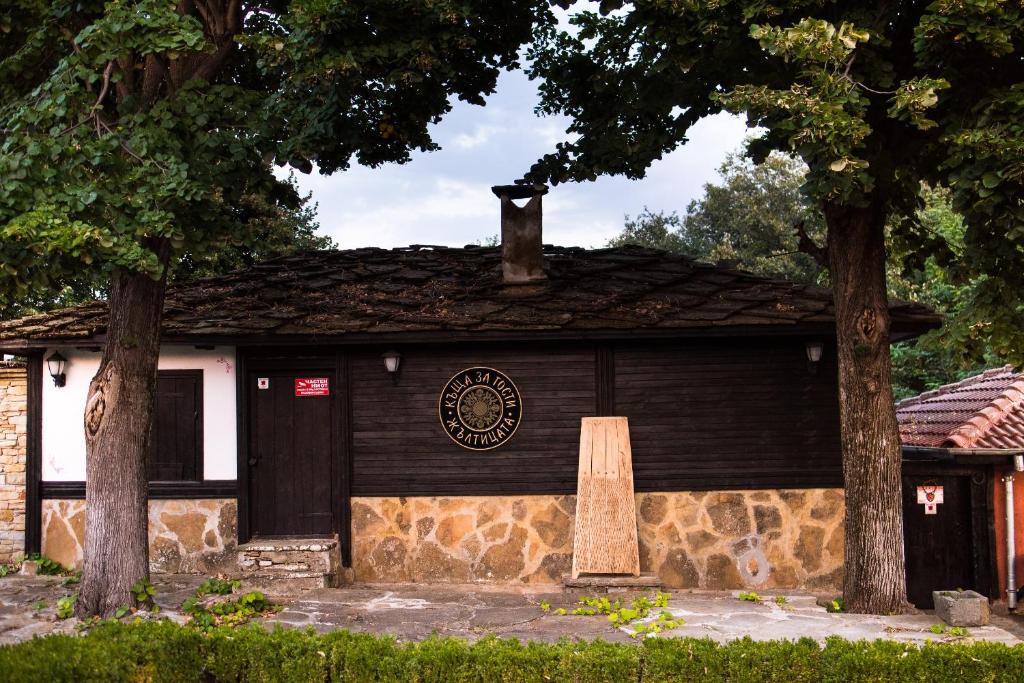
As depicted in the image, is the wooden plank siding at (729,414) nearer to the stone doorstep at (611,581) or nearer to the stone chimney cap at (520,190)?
A: the stone doorstep at (611,581)

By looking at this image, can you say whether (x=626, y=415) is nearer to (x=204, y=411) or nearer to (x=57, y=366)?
(x=204, y=411)

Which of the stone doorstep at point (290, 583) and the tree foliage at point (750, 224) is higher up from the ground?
the tree foliage at point (750, 224)

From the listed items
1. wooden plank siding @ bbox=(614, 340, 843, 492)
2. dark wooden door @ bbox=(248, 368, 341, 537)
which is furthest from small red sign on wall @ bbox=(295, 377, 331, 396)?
wooden plank siding @ bbox=(614, 340, 843, 492)

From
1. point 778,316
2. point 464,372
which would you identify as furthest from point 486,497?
point 778,316

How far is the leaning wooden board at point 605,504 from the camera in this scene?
10.2m

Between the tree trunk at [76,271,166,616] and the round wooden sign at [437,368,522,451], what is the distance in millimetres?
3441

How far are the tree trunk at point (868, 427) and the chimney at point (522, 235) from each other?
376 cm

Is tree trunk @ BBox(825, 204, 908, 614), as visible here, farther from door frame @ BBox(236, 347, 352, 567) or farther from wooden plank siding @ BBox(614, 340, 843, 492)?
door frame @ BBox(236, 347, 352, 567)

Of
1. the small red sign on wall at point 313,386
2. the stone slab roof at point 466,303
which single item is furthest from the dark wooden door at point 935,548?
the small red sign on wall at point 313,386

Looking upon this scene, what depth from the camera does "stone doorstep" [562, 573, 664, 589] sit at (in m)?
10.0

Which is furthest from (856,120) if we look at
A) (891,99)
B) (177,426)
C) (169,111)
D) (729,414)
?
(177,426)

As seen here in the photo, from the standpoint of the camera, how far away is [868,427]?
348 inches

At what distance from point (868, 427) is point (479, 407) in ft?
14.1

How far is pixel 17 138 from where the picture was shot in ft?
24.9
